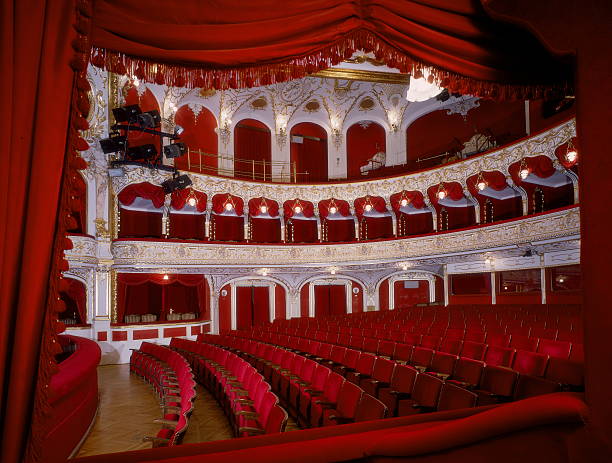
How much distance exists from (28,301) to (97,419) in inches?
163

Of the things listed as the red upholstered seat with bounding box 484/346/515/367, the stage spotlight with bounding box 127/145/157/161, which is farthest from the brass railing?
the red upholstered seat with bounding box 484/346/515/367

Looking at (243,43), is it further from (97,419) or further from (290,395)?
(97,419)

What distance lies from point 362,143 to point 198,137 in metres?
5.82

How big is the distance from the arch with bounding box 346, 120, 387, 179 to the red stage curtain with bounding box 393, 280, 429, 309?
421 cm

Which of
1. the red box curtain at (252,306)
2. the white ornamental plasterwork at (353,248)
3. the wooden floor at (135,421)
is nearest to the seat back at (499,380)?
the wooden floor at (135,421)

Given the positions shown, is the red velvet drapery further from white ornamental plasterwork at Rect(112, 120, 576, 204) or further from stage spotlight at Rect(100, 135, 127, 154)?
stage spotlight at Rect(100, 135, 127, 154)

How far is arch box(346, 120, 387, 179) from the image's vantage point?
14.7 metres

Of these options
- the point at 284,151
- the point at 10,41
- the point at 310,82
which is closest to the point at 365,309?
the point at 284,151

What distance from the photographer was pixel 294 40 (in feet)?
4.85

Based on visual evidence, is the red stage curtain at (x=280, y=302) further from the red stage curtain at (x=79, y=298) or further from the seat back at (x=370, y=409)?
the seat back at (x=370, y=409)

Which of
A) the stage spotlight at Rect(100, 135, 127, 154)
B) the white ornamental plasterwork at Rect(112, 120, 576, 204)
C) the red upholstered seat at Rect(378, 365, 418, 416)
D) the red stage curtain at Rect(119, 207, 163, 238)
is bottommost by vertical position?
the red upholstered seat at Rect(378, 365, 418, 416)

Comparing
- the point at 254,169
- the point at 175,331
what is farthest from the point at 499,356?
the point at 254,169

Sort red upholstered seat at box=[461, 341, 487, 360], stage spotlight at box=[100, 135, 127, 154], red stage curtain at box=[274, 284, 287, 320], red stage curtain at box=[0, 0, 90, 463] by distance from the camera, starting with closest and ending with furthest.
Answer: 1. red stage curtain at box=[0, 0, 90, 463]
2. red upholstered seat at box=[461, 341, 487, 360]
3. stage spotlight at box=[100, 135, 127, 154]
4. red stage curtain at box=[274, 284, 287, 320]

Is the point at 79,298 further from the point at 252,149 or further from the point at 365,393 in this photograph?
the point at 365,393
